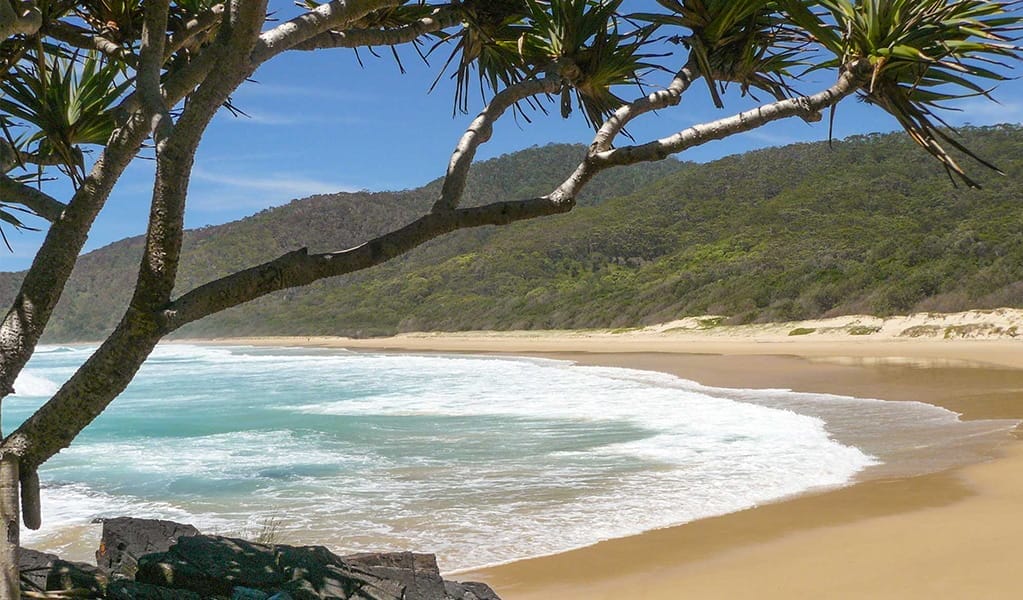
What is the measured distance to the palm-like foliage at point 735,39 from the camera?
320cm

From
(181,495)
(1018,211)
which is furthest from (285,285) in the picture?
(1018,211)

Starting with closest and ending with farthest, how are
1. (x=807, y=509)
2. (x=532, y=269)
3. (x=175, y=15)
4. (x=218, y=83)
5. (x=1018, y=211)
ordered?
(x=218, y=83) → (x=175, y=15) → (x=807, y=509) → (x=1018, y=211) → (x=532, y=269)

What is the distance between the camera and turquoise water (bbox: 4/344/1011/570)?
19.3ft

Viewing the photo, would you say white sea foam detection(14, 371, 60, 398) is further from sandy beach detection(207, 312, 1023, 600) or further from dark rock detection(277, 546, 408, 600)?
dark rock detection(277, 546, 408, 600)

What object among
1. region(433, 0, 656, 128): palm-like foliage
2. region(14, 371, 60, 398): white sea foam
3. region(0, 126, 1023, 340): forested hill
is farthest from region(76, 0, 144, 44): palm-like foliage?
region(14, 371, 60, 398): white sea foam

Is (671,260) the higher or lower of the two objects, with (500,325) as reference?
higher

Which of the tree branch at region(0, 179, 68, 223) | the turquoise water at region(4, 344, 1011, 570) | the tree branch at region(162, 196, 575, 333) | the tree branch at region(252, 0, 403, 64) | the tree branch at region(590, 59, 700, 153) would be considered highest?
the tree branch at region(252, 0, 403, 64)

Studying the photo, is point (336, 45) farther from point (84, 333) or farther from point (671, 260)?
point (84, 333)

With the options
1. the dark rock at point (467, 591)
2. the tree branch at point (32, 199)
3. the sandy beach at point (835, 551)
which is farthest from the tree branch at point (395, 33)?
the sandy beach at point (835, 551)

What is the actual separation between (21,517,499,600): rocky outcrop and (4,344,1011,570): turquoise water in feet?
4.90

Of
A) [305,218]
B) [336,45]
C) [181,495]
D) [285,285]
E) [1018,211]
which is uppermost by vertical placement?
[305,218]

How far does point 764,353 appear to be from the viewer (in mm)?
22453

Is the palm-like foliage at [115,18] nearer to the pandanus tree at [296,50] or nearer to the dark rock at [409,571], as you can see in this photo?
the pandanus tree at [296,50]

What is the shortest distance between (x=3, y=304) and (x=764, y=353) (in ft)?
348
